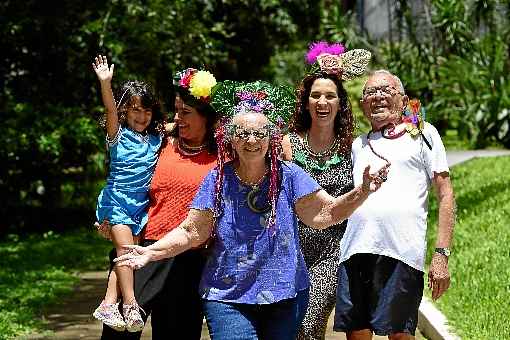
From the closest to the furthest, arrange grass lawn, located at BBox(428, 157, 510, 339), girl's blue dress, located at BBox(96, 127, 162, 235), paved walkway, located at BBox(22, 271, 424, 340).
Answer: girl's blue dress, located at BBox(96, 127, 162, 235) → grass lawn, located at BBox(428, 157, 510, 339) → paved walkway, located at BBox(22, 271, 424, 340)

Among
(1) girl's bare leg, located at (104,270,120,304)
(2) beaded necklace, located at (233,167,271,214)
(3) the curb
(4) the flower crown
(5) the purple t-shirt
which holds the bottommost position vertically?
(3) the curb

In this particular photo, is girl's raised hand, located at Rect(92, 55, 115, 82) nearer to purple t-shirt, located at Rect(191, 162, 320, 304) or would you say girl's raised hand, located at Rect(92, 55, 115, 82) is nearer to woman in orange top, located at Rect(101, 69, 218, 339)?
woman in orange top, located at Rect(101, 69, 218, 339)

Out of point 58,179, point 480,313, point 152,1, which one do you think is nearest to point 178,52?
point 152,1

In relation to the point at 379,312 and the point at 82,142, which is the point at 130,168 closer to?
the point at 379,312

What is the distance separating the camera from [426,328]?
27.0 feet

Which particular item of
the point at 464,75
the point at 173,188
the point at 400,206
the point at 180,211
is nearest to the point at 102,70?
the point at 173,188

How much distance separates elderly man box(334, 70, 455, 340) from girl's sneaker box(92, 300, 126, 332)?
3.63ft

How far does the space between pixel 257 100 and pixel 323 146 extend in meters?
0.83

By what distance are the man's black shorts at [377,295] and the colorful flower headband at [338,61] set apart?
100 centimetres

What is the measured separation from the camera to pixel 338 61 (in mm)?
5734

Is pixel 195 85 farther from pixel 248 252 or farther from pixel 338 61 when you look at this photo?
pixel 248 252

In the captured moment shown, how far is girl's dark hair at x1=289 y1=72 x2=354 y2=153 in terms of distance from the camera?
18.8 feet

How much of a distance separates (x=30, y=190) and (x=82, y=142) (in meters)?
1.91

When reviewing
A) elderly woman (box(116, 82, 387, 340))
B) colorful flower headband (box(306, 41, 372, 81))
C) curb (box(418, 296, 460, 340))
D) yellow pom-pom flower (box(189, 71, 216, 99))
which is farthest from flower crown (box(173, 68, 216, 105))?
curb (box(418, 296, 460, 340))
